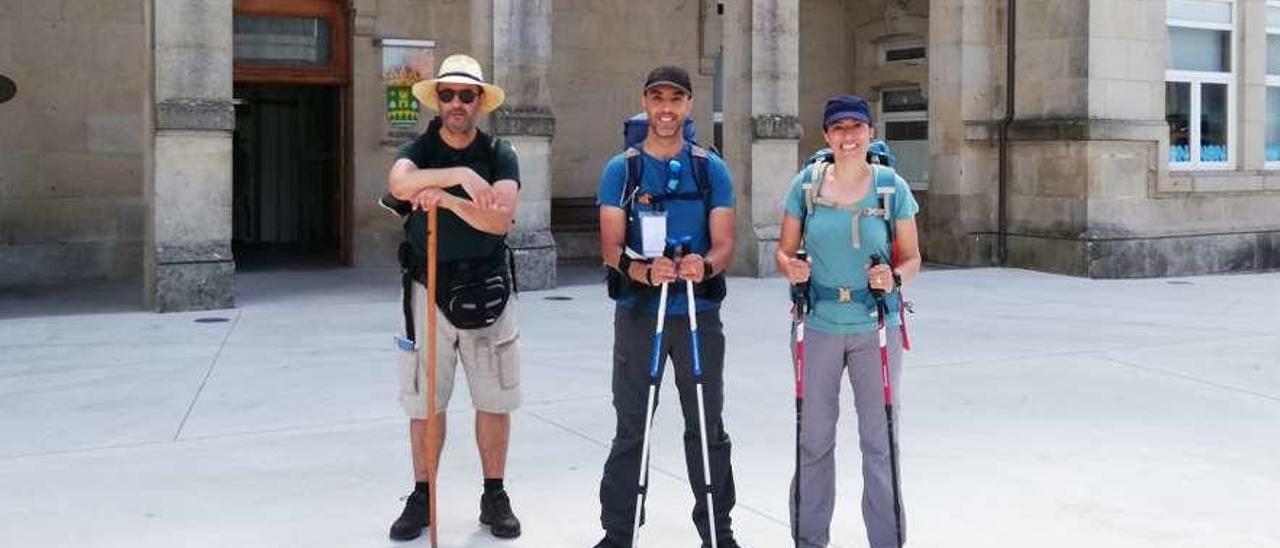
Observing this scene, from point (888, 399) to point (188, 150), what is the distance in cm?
937

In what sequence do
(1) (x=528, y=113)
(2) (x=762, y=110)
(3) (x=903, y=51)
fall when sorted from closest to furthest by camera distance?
(1) (x=528, y=113), (2) (x=762, y=110), (3) (x=903, y=51)

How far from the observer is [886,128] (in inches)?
839

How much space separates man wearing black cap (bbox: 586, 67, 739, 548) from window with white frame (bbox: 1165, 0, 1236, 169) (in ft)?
45.8

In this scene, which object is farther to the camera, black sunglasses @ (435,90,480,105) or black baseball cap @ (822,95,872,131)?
black sunglasses @ (435,90,480,105)

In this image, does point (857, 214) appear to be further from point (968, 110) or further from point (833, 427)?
point (968, 110)

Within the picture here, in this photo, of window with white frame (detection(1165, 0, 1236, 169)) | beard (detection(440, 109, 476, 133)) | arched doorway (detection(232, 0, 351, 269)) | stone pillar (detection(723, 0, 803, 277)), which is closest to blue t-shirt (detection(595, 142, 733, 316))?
beard (detection(440, 109, 476, 133))

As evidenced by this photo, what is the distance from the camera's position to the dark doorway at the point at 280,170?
2127 cm

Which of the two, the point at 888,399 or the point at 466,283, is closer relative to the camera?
the point at 888,399

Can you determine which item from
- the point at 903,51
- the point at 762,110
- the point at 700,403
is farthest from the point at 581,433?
the point at 903,51

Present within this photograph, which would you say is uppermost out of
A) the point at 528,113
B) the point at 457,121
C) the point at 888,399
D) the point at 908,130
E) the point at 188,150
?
A: the point at 908,130

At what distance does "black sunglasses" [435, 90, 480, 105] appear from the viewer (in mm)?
5156

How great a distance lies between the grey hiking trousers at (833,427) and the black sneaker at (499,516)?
1.18m

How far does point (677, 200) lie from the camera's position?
4.98 metres

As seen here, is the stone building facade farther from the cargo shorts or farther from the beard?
the beard
